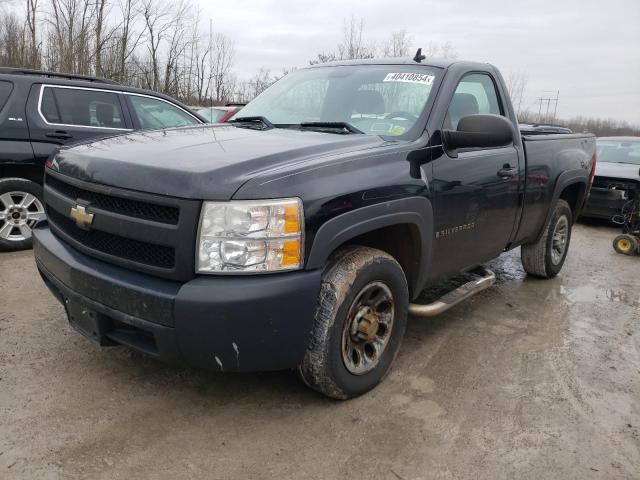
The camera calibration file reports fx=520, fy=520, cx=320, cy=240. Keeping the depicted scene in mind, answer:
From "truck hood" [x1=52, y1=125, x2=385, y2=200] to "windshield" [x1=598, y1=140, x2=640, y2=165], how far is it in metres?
8.53

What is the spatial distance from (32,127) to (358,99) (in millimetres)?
3797

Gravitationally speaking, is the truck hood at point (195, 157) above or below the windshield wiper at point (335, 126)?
below

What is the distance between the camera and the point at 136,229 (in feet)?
7.73

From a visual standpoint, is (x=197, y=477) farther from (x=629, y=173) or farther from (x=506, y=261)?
(x=629, y=173)

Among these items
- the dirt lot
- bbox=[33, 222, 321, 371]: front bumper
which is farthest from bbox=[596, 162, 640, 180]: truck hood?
bbox=[33, 222, 321, 371]: front bumper

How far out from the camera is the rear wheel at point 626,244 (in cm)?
677

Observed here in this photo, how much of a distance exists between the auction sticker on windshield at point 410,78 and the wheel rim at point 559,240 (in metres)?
2.61

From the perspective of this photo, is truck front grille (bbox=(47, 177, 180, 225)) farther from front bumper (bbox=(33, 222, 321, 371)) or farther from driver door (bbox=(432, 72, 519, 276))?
driver door (bbox=(432, 72, 519, 276))

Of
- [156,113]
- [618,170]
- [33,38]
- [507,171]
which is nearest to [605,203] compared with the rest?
[618,170]

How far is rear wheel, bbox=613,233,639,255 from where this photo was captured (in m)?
6.77

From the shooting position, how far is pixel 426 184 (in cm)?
304

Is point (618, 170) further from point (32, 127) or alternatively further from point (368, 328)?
point (32, 127)

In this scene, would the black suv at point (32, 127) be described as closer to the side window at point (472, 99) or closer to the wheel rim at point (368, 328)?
the side window at point (472, 99)

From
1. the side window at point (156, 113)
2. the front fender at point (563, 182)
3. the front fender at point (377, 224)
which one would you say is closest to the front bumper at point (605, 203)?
the front fender at point (563, 182)
